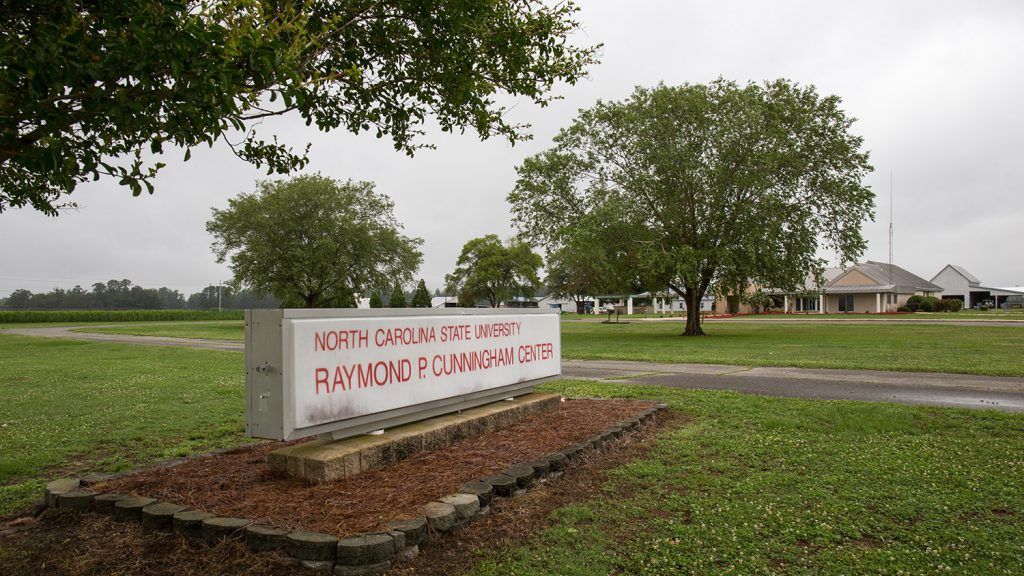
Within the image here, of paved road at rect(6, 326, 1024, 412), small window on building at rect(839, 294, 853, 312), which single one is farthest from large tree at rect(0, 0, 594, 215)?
small window on building at rect(839, 294, 853, 312)

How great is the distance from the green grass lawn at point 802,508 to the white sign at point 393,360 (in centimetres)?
200

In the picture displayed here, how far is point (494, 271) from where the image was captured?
87.6 metres

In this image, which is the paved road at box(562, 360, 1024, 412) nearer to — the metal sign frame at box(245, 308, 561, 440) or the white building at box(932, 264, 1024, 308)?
the metal sign frame at box(245, 308, 561, 440)

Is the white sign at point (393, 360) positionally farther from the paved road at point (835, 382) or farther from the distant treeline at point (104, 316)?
the distant treeline at point (104, 316)

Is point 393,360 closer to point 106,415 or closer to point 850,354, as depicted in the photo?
point 106,415

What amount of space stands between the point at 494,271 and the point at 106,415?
259 ft

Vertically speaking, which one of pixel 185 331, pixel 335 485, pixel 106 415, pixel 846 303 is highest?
pixel 846 303

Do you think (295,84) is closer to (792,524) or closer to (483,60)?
(483,60)

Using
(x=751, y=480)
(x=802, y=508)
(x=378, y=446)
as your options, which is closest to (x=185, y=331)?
(x=378, y=446)

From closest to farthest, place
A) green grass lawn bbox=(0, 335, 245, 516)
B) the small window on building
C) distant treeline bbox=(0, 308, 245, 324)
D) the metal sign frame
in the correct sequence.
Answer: the metal sign frame → green grass lawn bbox=(0, 335, 245, 516) → distant treeline bbox=(0, 308, 245, 324) → the small window on building

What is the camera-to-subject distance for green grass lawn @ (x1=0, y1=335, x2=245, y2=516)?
6.23m

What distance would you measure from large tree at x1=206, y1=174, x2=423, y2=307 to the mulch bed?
40479 mm

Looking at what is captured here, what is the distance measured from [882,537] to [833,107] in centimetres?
3015

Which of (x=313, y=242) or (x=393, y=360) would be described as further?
(x=313, y=242)
